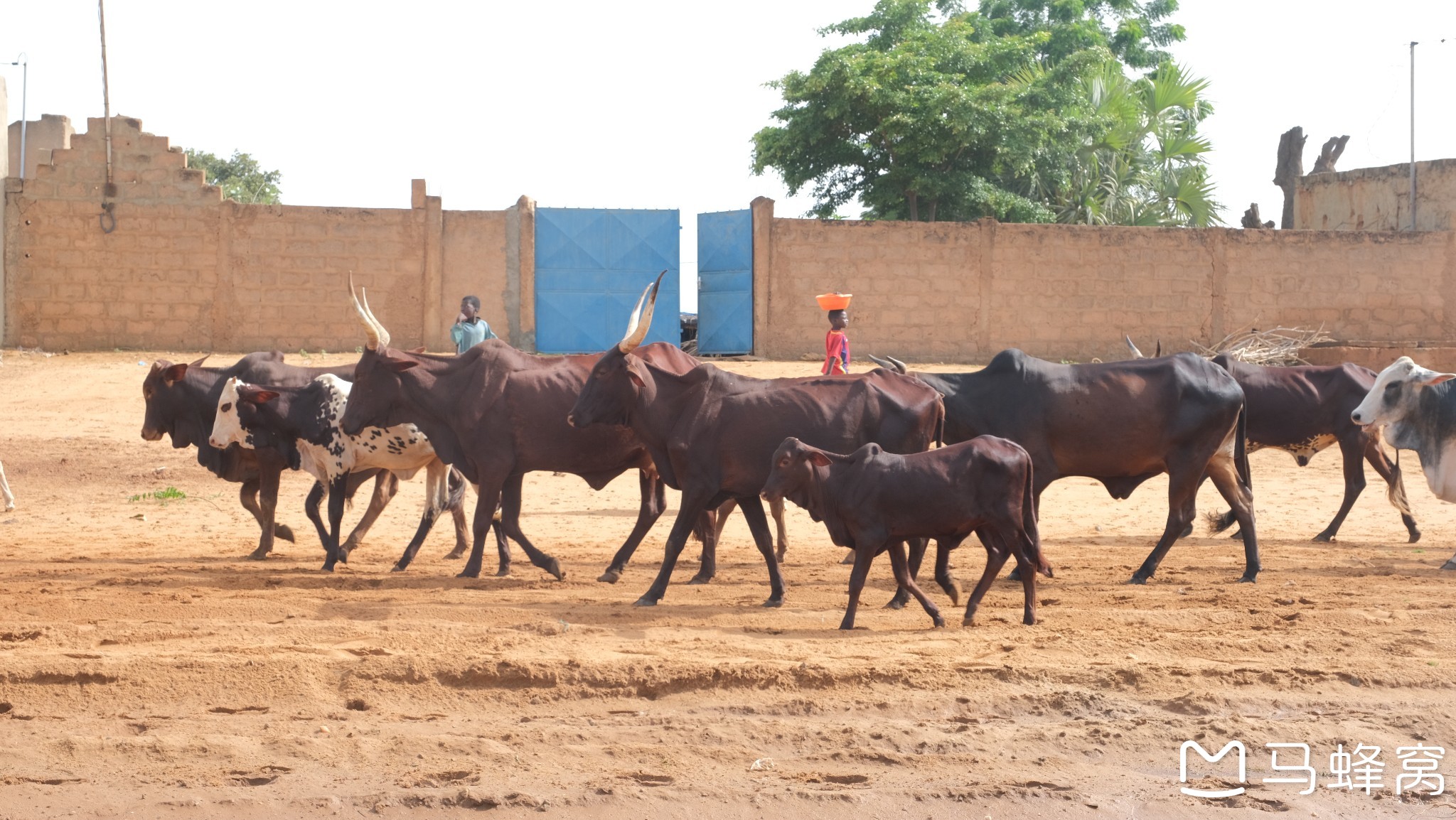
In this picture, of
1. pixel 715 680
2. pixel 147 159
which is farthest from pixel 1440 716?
pixel 147 159

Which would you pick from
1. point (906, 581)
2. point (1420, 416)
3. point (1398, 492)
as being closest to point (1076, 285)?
point (1398, 492)

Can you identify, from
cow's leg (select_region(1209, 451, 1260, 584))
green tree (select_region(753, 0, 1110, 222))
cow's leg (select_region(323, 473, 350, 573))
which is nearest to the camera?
cow's leg (select_region(1209, 451, 1260, 584))

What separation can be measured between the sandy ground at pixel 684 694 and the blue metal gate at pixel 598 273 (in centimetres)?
1185

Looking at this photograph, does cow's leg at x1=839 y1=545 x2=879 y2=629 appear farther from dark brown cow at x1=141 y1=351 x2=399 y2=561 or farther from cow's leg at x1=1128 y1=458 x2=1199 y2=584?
dark brown cow at x1=141 y1=351 x2=399 y2=561

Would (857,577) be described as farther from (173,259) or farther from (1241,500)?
(173,259)

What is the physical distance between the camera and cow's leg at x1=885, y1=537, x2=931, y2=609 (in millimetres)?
8248

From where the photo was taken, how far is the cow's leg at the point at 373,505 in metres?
10.2

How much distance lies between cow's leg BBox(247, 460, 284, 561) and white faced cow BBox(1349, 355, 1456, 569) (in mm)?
7881

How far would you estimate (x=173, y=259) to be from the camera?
20.4 meters

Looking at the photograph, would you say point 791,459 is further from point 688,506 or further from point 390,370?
point 390,370

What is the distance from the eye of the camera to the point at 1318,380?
11.9 m

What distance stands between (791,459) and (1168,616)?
2.27 meters

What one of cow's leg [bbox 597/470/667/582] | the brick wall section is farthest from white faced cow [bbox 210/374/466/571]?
Result: the brick wall section

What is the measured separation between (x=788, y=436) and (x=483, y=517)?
7.25ft
